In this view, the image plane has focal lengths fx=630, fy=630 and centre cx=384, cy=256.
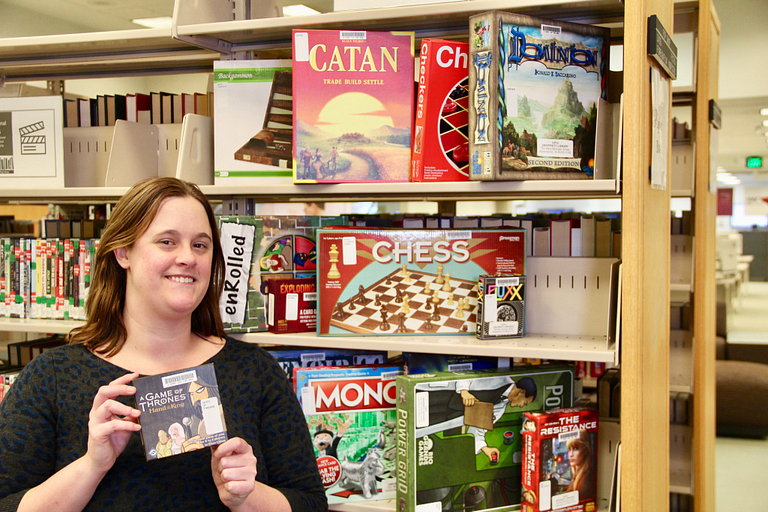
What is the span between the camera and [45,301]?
2.30m

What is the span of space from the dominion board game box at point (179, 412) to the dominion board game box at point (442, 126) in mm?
894

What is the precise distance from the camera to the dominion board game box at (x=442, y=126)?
6.05ft

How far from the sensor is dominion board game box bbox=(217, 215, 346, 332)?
197 cm

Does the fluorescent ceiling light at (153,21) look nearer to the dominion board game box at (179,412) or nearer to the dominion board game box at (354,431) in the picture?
the dominion board game box at (354,431)

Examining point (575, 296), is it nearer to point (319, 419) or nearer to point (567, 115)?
point (567, 115)

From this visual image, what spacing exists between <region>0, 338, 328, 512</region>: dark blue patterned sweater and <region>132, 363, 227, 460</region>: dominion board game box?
0.53ft

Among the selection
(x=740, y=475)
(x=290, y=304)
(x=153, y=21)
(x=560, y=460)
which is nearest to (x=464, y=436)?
(x=560, y=460)

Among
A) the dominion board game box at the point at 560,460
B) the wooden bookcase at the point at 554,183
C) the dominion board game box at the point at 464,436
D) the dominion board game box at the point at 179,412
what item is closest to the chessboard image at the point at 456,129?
the wooden bookcase at the point at 554,183

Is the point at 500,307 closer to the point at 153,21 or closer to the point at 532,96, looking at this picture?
the point at 532,96

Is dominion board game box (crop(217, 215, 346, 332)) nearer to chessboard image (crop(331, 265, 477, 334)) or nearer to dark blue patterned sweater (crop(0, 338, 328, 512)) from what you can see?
chessboard image (crop(331, 265, 477, 334))

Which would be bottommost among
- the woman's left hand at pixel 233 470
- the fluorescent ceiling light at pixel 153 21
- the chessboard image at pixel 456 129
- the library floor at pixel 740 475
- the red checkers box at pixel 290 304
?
the library floor at pixel 740 475

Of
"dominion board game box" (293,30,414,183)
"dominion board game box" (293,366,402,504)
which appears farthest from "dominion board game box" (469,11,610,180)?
"dominion board game box" (293,366,402,504)

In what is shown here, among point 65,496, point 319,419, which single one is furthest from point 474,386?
point 65,496

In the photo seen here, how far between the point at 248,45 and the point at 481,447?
4.91ft
